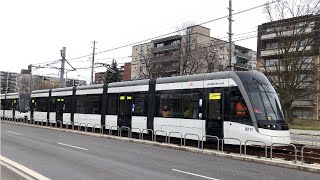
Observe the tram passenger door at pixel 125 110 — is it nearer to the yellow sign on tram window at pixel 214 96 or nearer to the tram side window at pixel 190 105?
the tram side window at pixel 190 105

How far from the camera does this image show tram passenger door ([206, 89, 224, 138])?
17.5 metres

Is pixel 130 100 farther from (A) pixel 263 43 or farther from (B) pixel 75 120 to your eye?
(A) pixel 263 43

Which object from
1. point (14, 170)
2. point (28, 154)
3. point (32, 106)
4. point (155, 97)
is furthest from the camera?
point (32, 106)

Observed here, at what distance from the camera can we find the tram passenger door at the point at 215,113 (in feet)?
57.3

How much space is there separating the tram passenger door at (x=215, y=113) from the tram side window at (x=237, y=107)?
60 cm

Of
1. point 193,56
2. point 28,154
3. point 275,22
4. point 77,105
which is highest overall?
point 275,22

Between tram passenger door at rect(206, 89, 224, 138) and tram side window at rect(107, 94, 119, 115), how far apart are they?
939 centimetres

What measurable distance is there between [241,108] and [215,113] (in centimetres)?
157

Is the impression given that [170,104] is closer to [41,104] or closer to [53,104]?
[53,104]

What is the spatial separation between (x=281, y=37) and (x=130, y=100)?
28280 millimetres

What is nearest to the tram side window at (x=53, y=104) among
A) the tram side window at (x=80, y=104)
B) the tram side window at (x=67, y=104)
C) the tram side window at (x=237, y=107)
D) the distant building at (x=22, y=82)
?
the tram side window at (x=67, y=104)

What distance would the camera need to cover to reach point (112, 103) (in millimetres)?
26562

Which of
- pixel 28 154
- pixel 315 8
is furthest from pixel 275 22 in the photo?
pixel 28 154

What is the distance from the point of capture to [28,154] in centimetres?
1504
